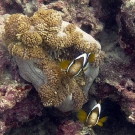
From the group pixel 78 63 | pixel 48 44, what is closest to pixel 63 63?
pixel 78 63

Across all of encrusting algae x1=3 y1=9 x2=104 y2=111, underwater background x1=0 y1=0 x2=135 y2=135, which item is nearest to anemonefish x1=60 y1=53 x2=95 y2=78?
underwater background x1=0 y1=0 x2=135 y2=135

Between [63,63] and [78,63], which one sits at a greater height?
[78,63]

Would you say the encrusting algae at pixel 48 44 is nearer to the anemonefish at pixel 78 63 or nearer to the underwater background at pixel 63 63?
the underwater background at pixel 63 63

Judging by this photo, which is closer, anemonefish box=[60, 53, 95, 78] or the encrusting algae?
anemonefish box=[60, 53, 95, 78]

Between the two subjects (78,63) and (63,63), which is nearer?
(78,63)

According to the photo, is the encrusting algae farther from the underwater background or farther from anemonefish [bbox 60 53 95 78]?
anemonefish [bbox 60 53 95 78]

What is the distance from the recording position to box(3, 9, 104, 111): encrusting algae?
3.50m

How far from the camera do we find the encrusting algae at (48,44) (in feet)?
11.5

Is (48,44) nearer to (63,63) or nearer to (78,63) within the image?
(63,63)

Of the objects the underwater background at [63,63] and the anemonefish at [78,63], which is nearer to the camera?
the anemonefish at [78,63]

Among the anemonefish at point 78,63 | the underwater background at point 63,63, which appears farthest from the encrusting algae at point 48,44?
the anemonefish at point 78,63

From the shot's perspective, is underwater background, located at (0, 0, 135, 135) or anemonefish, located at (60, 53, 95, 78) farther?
underwater background, located at (0, 0, 135, 135)

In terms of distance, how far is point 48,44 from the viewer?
11.6ft

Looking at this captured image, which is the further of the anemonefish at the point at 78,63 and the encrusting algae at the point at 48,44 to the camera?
the encrusting algae at the point at 48,44
